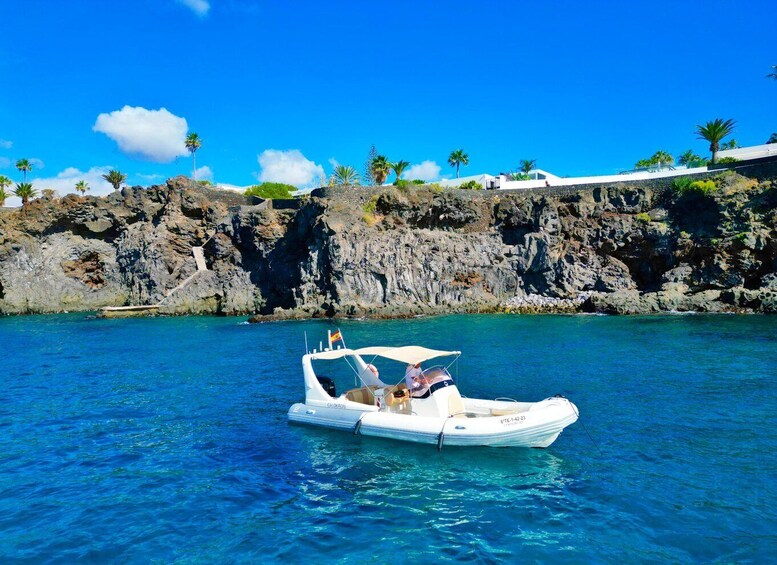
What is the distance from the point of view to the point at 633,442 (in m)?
15.1

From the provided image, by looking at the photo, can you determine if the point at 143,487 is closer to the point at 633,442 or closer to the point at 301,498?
the point at 301,498

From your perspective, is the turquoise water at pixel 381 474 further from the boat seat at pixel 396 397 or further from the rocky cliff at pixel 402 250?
the rocky cliff at pixel 402 250

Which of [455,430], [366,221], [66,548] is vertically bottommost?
[66,548]

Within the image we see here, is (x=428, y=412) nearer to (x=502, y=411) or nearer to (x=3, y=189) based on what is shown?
(x=502, y=411)

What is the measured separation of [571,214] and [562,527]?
5250 centimetres

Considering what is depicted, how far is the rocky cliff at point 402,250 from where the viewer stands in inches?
1987

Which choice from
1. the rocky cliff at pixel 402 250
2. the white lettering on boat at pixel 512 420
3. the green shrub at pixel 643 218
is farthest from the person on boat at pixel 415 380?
the green shrub at pixel 643 218

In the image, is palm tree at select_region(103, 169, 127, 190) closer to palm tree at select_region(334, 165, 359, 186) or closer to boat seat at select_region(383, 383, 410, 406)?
palm tree at select_region(334, 165, 359, 186)

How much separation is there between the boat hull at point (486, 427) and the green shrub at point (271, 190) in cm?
7317

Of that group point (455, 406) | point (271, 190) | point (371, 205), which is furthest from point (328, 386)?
point (271, 190)

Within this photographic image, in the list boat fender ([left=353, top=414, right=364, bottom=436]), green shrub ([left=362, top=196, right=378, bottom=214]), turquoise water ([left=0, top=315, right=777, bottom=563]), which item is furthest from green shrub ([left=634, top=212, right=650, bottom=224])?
boat fender ([left=353, top=414, right=364, bottom=436])

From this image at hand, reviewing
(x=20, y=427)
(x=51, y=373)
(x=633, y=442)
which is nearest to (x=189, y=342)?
(x=51, y=373)

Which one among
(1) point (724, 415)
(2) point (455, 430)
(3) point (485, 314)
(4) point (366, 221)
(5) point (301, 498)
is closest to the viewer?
(5) point (301, 498)

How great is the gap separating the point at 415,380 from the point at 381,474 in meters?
3.86
